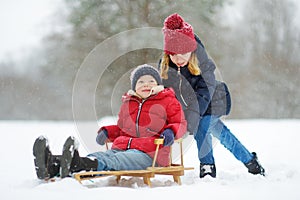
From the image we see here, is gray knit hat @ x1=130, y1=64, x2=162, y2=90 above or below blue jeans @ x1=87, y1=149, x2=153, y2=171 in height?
above

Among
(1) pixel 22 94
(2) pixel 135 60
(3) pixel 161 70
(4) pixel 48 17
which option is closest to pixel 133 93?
(3) pixel 161 70

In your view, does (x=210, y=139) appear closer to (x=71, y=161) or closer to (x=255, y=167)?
(x=255, y=167)

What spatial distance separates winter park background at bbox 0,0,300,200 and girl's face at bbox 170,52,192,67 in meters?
0.91

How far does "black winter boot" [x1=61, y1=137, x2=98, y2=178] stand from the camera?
2.56m

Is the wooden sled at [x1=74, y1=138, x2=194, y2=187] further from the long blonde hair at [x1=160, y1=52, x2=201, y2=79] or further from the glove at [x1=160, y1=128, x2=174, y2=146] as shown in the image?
the long blonde hair at [x1=160, y1=52, x2=201, y2=79]

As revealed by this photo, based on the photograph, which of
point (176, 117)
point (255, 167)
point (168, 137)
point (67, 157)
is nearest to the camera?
point (67, 157)

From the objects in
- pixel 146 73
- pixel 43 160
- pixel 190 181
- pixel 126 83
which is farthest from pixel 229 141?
pixel 126 83

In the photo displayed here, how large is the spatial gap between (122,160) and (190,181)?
25.8 inches

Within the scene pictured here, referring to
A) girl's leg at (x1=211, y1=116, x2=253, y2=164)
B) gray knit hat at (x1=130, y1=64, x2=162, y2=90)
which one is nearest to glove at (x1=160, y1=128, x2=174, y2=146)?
gray knit hat at (x1=130, y1=64, x2=162, y2=90)

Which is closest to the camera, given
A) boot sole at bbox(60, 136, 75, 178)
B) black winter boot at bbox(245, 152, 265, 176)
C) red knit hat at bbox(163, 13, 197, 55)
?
boot sole at bbox(60, 136, 75, 178)

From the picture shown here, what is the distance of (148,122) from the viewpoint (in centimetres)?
314

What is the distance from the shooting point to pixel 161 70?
347cm

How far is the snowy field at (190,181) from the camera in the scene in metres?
2.36

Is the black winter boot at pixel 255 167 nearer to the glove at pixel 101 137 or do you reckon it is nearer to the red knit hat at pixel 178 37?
the red knit hat at pixel 178 37
